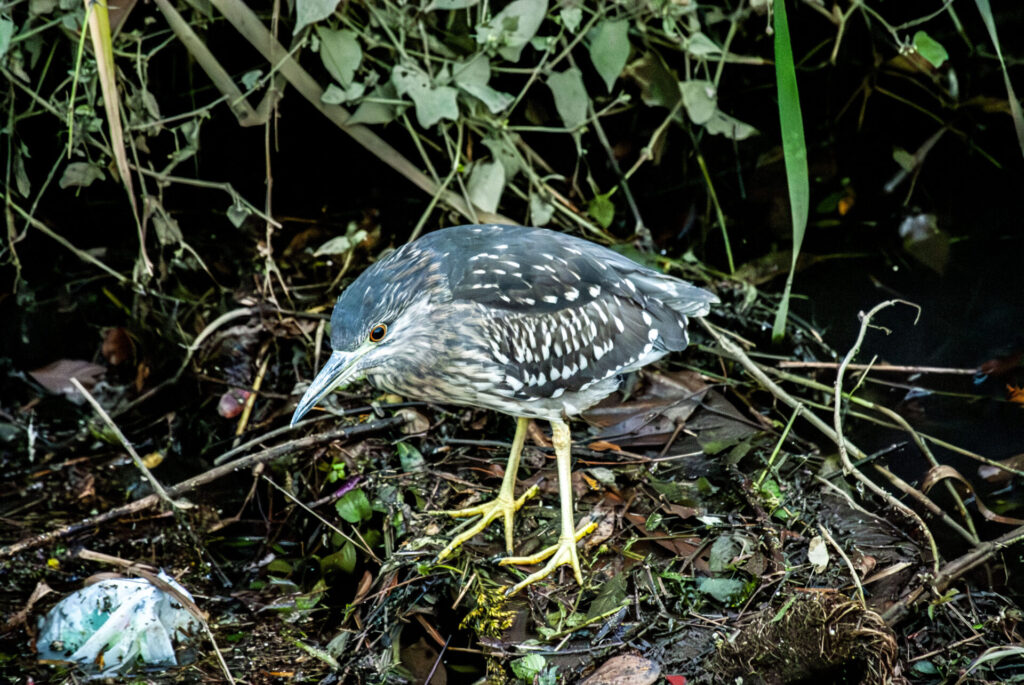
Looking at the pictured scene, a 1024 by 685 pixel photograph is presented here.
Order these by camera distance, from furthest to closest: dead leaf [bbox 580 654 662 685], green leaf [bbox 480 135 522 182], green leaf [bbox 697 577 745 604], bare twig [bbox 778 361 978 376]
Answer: green leaf [bbox 480 135 522 182]
bare twig [bbox 778 361 978 376]
green leaf [bbox 697 577 745 604]
dead leaf [bbox 580 654 662 685]

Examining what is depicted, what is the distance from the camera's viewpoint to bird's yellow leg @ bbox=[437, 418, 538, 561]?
12.5 feet

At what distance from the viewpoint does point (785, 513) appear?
3949 mm

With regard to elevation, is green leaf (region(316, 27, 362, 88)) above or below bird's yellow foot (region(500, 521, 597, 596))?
above

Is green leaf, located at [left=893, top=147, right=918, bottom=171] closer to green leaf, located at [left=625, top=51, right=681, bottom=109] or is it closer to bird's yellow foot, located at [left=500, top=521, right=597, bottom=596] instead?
green leaf, located at [left=625, top=51, right=681, bottom=109]

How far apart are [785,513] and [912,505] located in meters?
0.63

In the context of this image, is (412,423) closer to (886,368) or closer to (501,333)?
(501,333)

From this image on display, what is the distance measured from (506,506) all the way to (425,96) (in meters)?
2.02

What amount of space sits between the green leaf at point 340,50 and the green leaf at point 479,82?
50 centimetres

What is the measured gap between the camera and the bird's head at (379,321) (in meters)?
3.42

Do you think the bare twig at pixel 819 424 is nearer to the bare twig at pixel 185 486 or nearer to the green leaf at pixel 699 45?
the green leaf at pixel 699 45

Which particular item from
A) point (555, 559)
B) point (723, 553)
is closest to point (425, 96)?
point (555, 559)

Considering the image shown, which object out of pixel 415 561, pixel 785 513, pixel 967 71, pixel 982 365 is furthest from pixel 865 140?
pixel 415 561

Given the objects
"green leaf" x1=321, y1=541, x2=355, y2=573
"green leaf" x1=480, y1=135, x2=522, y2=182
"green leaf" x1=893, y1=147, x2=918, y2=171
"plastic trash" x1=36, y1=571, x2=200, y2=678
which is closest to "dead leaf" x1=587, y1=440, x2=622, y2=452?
"green leaf" x1=321, y1=541, x2=355, y2=573

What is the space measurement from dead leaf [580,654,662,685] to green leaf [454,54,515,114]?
8.54 ft
